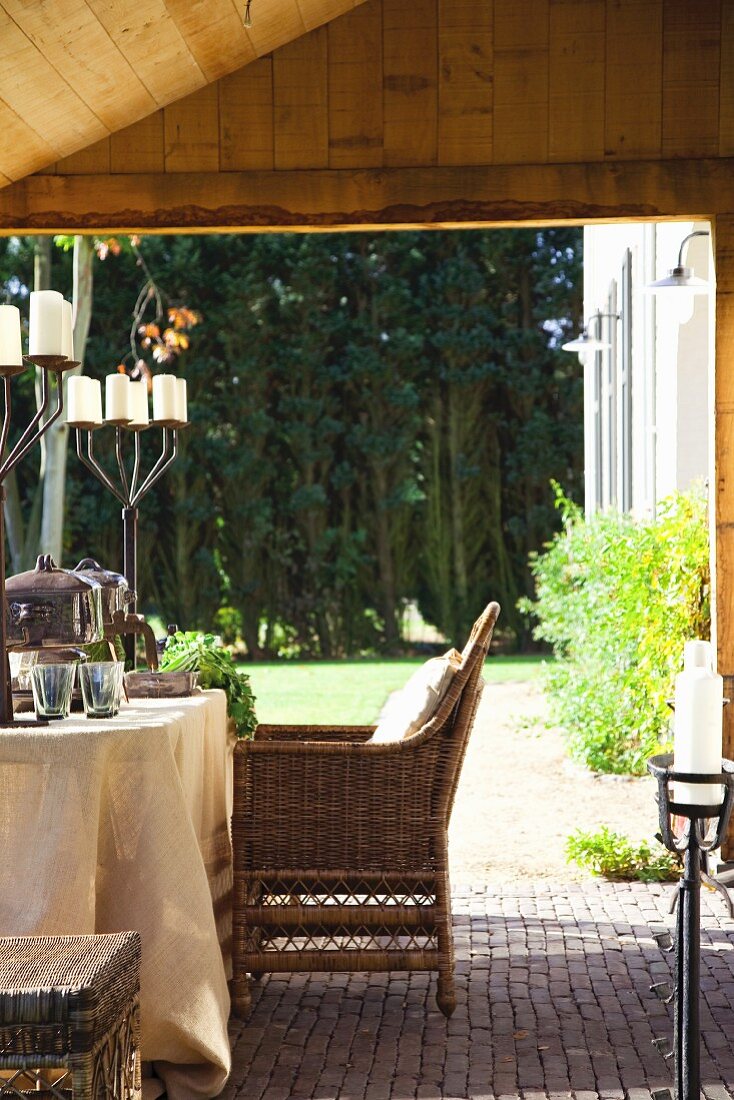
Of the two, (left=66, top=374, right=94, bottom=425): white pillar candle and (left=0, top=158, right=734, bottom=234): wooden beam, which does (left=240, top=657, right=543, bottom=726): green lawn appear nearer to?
(left=0, top=158, right=734, bottom=234): wooden beam

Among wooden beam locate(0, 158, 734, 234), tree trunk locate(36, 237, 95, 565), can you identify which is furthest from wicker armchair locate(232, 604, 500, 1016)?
tree trunk locate(36, 237, 95, 565)

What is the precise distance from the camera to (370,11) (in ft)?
14.2

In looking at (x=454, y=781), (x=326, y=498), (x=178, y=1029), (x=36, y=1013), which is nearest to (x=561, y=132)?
(x=454, y=781)

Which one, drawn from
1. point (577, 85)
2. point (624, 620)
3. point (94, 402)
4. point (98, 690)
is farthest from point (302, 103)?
point (624, 620)

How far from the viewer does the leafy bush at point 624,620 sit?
5199 mm

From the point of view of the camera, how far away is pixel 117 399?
4172 mm

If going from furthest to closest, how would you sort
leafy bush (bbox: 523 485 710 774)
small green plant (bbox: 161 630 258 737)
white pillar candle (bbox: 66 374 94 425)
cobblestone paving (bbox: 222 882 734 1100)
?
leafy bush (bbox: 523 485 710 774), white pillar candle (bbox: 66 374 94 425), small green plant (bbox: 161 630 258 737), cobblestone paving (bbox: 222 882 734 1100)

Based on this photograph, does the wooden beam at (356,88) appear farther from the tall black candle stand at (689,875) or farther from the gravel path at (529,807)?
the tall black candle stand at (689,875)

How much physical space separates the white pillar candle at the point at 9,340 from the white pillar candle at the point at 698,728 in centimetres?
162

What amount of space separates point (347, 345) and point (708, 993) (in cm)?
999

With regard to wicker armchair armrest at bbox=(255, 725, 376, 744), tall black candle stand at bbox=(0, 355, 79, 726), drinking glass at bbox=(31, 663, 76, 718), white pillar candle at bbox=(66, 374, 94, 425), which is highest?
white pillar candle at bbox=(66, 374, 94, 425)

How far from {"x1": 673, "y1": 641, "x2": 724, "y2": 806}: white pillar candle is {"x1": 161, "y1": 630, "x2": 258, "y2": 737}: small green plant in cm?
172

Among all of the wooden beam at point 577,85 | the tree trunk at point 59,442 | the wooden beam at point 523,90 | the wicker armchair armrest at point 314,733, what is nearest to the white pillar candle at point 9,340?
the wicker armchair armrest at point 314,733

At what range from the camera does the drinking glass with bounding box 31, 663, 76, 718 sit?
2.77m
